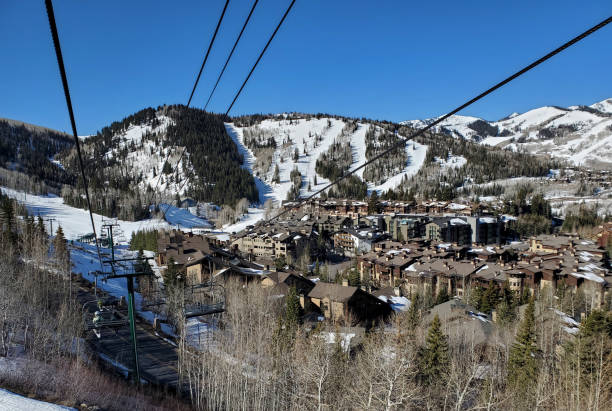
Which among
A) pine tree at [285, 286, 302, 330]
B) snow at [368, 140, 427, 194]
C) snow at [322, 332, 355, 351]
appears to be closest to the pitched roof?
pine tree at [285, 286, 302, 330]

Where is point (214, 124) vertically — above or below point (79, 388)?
above

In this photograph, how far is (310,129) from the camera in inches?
6964

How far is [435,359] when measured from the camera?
14578mm

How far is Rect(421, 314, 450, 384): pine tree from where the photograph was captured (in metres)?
14.2

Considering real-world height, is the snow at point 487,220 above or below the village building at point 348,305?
above

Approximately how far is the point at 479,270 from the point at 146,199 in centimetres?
9205

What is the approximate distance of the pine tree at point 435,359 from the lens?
14250 mm

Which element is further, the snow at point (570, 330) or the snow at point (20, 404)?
the snow at point (570, 330)

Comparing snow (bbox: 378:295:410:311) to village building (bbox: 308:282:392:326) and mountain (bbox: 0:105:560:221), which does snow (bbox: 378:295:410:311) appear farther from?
mountain (bbox: 0:105:560:221)

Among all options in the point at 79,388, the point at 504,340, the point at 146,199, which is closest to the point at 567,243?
the point at 504,340

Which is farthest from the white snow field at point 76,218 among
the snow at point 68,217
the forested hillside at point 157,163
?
the forested hillside at point 157,163

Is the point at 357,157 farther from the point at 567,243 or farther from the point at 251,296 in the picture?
the point at 251,296

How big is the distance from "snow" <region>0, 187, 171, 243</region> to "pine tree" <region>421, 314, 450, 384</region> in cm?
5731

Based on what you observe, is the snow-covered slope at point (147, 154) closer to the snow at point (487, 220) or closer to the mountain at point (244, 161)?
the mountain at point (244, 161)
